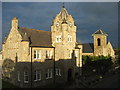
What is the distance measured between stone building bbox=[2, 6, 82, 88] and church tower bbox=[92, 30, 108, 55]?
29309mm

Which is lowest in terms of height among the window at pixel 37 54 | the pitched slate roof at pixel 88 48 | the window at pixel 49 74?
the window at pixel 49 74

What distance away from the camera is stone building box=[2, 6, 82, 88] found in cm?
3222

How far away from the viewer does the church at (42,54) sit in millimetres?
32250

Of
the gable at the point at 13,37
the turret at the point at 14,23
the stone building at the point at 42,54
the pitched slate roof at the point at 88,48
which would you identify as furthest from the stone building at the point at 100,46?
the turret at the point at 14,23

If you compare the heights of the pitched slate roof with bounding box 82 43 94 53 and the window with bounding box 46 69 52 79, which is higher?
the pitched slate roof with bounding box 82 43 94 53

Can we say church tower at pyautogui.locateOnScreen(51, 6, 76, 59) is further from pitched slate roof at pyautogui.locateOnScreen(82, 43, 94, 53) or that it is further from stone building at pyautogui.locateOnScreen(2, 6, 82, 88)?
pitched slate roof at pyautogui.locateOnScreen(82, 43, 94, 53)

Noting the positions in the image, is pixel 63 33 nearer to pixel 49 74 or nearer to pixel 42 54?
pixel 42 54

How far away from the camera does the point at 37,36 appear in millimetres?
36625

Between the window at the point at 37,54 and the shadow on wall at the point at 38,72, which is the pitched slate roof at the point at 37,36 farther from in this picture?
the shadow on wall at the point at 38,72

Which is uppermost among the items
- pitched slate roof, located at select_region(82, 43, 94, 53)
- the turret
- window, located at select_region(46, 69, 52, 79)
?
the turret

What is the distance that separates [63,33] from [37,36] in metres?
6.09

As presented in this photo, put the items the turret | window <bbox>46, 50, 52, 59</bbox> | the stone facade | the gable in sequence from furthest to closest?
the stone facade → window <bbox>46, 50, 52, 59</bbox> → the turret → the gable

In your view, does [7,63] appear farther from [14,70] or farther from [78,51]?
[78,51]

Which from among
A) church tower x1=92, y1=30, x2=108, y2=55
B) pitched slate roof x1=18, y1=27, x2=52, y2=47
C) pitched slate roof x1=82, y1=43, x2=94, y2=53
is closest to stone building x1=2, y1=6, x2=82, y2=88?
pitched slate roof x1=18, y1=27, x2=52, y2=47
